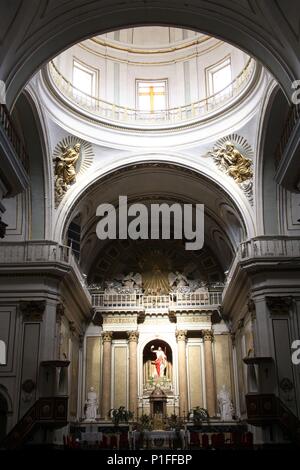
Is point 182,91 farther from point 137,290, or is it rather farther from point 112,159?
point 137,290

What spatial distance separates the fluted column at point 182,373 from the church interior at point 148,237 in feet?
0.20

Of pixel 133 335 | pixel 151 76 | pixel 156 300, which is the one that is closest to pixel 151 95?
pixel 151 76

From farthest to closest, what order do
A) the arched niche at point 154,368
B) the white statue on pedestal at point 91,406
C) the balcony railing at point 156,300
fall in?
the balcony railing at point 156,300, the arched niche at point 154,368, the white statue on pedestal at point 91,406

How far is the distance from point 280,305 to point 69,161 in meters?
8.24

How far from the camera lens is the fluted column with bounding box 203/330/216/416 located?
22734 mm

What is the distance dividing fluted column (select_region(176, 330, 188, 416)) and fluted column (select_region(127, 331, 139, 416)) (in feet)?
5.88

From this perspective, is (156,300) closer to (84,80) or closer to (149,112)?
(149,112)

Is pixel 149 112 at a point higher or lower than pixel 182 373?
higher

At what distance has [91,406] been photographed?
2244cm

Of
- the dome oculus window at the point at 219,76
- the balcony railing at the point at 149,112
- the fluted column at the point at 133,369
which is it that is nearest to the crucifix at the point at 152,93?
the balcony railing at the point at 149,112

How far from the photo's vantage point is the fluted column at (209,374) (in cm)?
2273

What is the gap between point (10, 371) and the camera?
17.0 meters

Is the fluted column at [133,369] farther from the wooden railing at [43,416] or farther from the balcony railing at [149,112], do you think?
the balcony railing at [149,112]

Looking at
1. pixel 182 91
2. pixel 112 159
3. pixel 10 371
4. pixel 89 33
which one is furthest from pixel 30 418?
pixel 182 91
